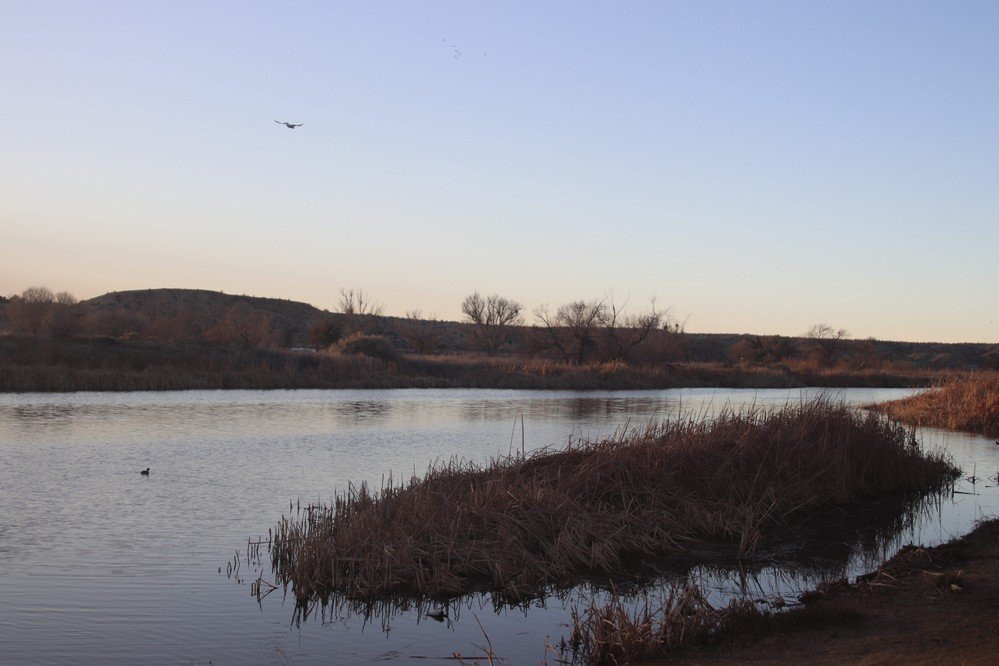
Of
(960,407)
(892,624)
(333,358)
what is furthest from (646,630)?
(333,358)

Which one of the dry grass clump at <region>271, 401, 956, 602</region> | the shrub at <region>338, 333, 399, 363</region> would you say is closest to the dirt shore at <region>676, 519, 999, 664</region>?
the dry grass clump at <region>271, 401, 956, 602</region>

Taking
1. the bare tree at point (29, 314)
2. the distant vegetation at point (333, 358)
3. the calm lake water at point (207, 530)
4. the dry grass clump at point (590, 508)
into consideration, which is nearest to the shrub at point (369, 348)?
the distant vegetation at point (333, 358)

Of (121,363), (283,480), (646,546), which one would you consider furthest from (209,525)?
(121,363)

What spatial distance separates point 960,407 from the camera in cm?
3036

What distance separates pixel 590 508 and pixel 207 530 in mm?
5659

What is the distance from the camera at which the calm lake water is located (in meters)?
8.70

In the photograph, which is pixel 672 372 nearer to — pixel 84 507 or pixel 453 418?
pixel 453 418

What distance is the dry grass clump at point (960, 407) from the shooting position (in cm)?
2956

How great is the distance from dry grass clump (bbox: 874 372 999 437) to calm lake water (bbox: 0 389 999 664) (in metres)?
2.28

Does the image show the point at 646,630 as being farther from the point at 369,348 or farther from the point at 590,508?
the point at 369,348

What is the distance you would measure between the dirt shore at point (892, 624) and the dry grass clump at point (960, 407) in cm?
2051

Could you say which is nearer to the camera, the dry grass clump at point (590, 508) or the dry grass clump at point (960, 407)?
the dry grass clump at point (590, 508)

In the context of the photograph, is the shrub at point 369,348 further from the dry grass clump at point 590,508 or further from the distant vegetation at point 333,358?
the dry grass clump at point 590,508

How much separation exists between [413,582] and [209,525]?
4.73 metres
